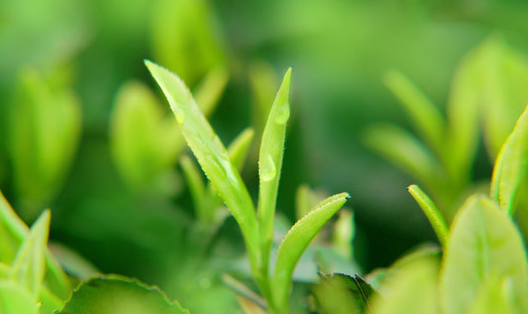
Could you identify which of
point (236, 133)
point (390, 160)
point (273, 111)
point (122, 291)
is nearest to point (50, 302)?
point (122, 291)

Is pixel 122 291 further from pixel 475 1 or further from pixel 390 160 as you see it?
pixel 475 1

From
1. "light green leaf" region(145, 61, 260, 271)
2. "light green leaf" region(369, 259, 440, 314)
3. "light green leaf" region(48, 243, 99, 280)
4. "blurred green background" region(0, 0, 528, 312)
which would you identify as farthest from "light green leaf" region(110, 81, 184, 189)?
"light green leaf" region(369, 259, 440, 314)

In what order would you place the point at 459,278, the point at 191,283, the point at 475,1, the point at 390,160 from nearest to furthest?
the point at 459,278 → the point at 191,283 → the point at 390,160 → the point at 475,1

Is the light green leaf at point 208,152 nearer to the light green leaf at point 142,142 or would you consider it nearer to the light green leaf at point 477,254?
the light green leaf at point 477,254

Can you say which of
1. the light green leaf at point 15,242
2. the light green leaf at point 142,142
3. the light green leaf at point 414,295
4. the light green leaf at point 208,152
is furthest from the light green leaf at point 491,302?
the light green leaf at point 142,142

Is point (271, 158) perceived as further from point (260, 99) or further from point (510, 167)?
point (260, 99)

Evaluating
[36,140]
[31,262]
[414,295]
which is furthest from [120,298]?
[36,140]
